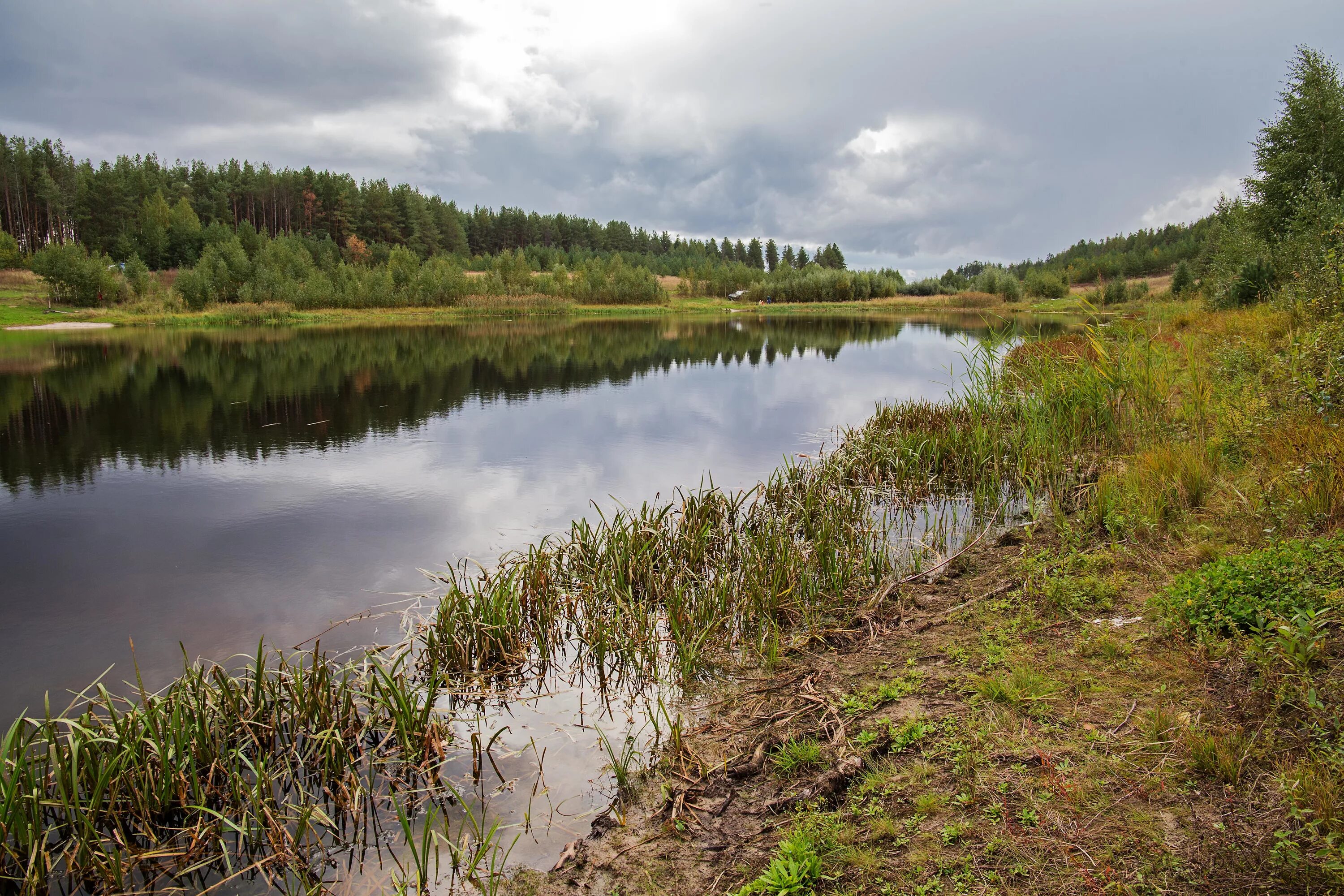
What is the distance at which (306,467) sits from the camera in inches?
559

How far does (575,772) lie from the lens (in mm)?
4863

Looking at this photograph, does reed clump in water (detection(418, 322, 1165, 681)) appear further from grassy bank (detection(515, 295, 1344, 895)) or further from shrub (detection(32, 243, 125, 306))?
shrub (detection(32, 243, 125, 306))

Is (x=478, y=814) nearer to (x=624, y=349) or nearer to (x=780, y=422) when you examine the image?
(x=780, y=422)

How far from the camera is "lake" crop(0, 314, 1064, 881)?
7371 mm

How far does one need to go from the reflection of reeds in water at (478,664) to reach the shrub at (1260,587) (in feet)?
8.46

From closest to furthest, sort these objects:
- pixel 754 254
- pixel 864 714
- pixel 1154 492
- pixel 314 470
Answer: pixel 864 714
pixel 1154 492
pixel 314 470
pixel 754 254

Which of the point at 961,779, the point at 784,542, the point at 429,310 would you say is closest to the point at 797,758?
the point at 961,779

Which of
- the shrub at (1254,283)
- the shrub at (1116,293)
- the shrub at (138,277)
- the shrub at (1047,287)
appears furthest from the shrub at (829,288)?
the shrub at (1254,283)

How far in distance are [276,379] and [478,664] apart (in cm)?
2480

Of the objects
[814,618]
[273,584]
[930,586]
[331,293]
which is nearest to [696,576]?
[814,618]

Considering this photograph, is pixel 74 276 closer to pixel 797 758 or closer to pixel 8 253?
pixel 8 253

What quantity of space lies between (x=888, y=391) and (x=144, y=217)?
98.3m

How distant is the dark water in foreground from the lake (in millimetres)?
56

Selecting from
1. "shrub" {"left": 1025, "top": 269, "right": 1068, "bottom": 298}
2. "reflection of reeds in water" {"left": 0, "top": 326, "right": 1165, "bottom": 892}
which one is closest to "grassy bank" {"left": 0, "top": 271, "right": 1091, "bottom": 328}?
"shrub" {"left": 1025, "top": 269, "right": 1068, "bottom": 298}
